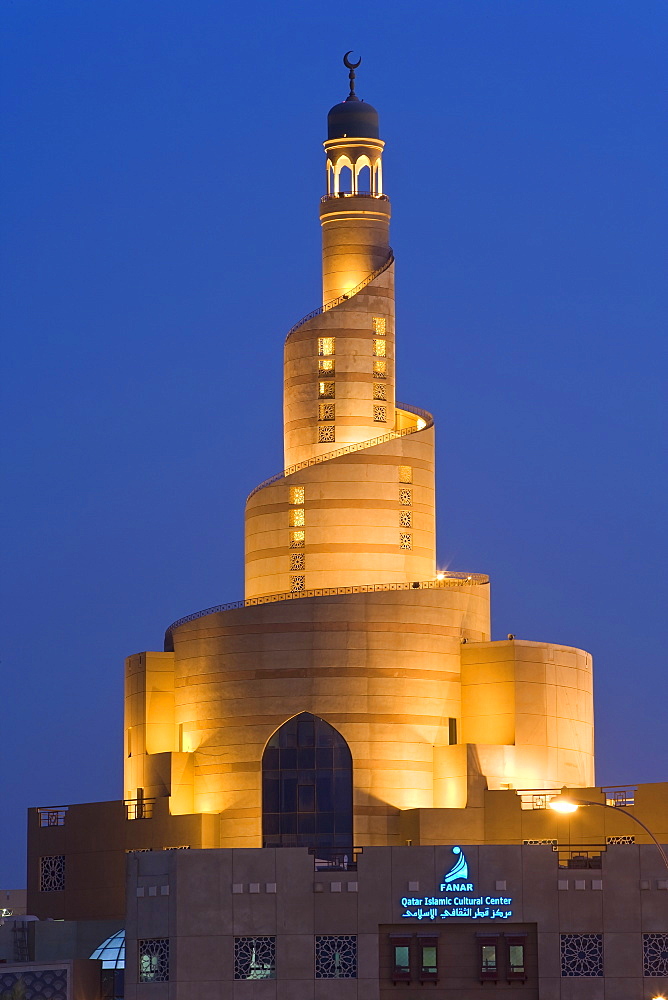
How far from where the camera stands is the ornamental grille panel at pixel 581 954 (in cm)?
7638

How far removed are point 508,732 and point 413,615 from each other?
236 inches

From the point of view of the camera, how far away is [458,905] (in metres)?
77.6

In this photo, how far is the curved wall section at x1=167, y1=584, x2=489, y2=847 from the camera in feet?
299

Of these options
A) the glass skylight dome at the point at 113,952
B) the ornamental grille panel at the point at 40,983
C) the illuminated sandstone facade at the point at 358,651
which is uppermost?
the illuminated sandstone facade at the point at 358,651

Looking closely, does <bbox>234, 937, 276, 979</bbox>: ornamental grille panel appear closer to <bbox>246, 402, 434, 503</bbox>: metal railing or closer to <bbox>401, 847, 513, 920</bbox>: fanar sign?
<bbox>401, 847, 513, 920</bbox>: fanar sign

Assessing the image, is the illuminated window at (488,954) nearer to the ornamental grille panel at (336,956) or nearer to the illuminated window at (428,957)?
the illuminated window at (428,957)

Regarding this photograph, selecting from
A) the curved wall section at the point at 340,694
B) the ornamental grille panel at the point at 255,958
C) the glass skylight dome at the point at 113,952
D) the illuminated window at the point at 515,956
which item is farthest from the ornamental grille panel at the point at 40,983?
the illuminated window at the point at 515,956

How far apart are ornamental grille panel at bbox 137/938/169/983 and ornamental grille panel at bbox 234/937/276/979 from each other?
7.97 ft

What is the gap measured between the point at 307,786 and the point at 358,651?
18.6 feet

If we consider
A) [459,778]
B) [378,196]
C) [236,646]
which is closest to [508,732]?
[459,778]

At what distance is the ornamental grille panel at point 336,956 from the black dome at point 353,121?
3928 cm

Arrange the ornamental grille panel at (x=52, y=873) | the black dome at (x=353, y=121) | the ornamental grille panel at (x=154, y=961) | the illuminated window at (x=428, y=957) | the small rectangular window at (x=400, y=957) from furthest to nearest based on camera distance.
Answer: the black dome at (x=353, y=121), the ornamental grille panel at (x=52, y=873), the ornamental grille panel at (x=154, y=961), the illuminated window at (x=428, y=957), the small rectangular window at (x=400, y=957)

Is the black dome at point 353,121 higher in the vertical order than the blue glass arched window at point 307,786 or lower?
higher

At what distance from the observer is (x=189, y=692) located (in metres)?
94.4
